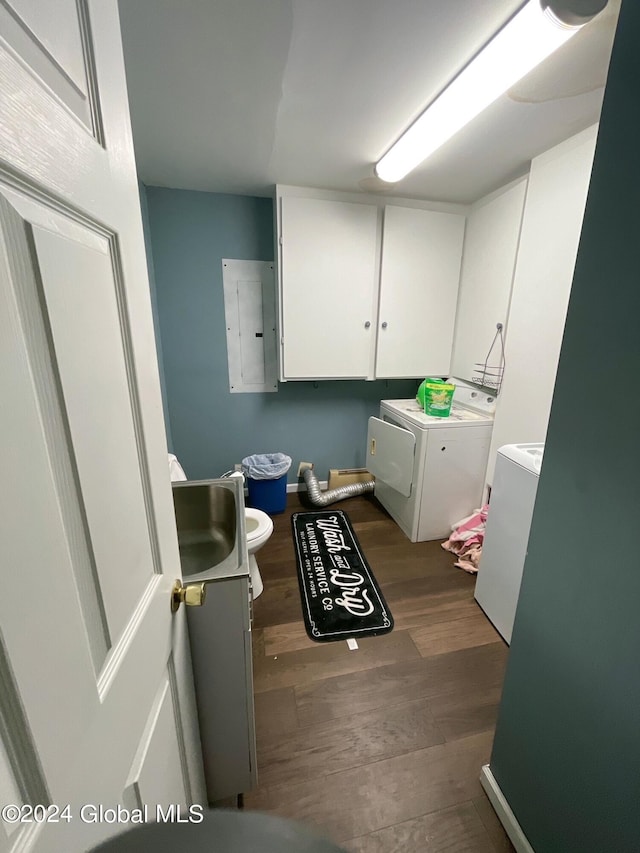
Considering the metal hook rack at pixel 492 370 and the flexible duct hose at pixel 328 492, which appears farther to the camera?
the flexible duct hose at pixel 328 492

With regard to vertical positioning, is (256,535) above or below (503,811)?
above

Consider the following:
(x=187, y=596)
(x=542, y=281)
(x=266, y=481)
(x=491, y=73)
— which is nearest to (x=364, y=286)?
(x=542, y=281)

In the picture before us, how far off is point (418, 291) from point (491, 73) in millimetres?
1302

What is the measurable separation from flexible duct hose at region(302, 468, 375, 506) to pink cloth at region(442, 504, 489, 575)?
794 millimetres

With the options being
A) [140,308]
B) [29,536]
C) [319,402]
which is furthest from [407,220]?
[29,536]

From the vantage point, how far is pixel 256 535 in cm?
169

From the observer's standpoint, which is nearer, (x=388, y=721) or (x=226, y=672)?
(x=226, y=672)

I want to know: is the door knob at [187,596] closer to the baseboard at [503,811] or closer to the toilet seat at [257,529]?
the toilet seat at [257,529]

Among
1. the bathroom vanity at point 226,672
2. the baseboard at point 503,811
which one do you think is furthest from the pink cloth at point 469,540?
the bathroom vanity at point 226,672

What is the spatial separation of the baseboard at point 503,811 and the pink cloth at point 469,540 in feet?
3.52

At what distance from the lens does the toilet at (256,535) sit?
1.68 metres

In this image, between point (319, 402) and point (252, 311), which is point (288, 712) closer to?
point (319, 402)

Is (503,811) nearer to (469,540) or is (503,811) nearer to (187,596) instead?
(187,596)

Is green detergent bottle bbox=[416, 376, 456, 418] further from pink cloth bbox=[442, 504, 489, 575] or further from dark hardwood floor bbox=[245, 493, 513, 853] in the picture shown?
dark hardwood floor bbox=[245, 493, 513, 853]
